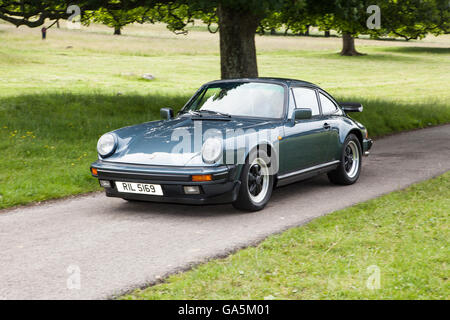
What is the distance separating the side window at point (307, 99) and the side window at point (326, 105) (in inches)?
6.1

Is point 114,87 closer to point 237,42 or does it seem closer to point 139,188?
point 237,42

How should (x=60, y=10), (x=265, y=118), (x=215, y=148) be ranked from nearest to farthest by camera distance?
(x=215, y=148) < (x=265, y=118) < (x=60, y=10)

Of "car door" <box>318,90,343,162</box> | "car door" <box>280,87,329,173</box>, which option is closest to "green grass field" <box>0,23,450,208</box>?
"car door" <box>280,87,329,173</box>

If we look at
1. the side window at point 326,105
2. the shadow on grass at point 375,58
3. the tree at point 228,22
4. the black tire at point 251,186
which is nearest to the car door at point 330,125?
the side window at point 326,105

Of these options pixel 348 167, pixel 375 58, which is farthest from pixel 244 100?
pixel 375 58

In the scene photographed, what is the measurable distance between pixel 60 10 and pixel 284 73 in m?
26.5

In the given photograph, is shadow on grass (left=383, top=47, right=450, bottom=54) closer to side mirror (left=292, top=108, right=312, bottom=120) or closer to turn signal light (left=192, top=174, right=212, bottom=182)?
side mirror (left=292, top=108, right=312, bottom=120)

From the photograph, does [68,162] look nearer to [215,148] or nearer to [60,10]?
[215,148]

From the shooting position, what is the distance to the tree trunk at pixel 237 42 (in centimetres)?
1541

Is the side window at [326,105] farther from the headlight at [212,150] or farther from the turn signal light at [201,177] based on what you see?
the turn signal light at [201,177]

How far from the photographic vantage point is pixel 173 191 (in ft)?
21.9

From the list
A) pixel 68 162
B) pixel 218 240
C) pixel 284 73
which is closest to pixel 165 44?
pixel 284 73

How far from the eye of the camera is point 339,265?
5.08m
